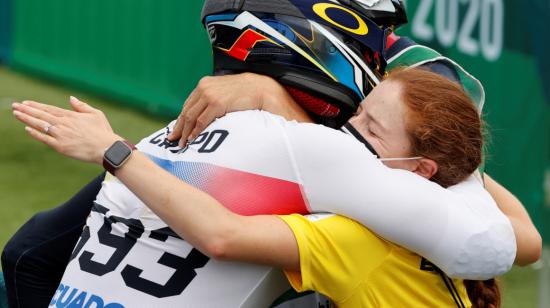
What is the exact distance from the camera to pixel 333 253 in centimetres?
257

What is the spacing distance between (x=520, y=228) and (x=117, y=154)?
3.97 ft

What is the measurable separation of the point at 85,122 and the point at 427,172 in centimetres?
92

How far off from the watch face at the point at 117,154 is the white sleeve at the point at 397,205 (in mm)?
412

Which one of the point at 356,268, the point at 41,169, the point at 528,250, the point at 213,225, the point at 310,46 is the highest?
the point at 310,46

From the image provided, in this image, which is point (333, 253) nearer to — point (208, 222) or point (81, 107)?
point (208, 222)

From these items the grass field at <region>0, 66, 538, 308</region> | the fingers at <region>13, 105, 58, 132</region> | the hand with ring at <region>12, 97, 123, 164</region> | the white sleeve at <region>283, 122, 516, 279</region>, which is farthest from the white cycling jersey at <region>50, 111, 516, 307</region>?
the grass field at <region>0, 66, 538, 308</region>

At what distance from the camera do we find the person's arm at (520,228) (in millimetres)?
2979

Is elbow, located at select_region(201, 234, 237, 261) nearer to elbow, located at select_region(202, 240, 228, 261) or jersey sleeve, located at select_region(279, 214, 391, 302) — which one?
elbow, located at select_region(202, 240, 228, 261)

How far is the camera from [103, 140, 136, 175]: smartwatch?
101 inches

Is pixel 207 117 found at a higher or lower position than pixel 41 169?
higher

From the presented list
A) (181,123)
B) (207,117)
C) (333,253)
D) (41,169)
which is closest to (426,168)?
(333,253)

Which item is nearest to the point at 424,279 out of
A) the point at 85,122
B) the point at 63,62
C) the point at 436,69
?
the point at 436,69

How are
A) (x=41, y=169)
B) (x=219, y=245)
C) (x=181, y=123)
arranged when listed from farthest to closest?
(x=41, y=169) < (x=181, y=123) < (x=219, y=245)

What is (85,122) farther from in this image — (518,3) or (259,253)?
(518,3)
